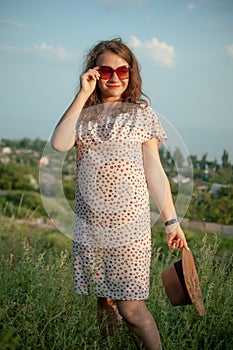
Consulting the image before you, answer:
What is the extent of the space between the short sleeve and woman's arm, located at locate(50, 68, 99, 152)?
26 centimetres

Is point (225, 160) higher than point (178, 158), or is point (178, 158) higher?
point (178, 158)

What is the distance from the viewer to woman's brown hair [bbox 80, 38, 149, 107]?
2686mm

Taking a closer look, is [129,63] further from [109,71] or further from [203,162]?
[203,162]

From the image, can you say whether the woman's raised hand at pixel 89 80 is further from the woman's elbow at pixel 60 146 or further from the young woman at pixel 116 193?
the woman's elbow at pixel 60 146

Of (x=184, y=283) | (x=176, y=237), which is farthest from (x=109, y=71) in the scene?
(x=184, y=283)

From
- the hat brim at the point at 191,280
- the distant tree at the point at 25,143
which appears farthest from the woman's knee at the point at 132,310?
the distant tree at the point at 25,143

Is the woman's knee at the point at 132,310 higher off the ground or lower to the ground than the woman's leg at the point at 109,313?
higher

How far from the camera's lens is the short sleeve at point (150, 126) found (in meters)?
2.59

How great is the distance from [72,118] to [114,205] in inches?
16.3

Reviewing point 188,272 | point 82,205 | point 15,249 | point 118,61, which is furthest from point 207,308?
point 15,249

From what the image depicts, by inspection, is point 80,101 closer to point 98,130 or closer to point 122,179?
point 98,130

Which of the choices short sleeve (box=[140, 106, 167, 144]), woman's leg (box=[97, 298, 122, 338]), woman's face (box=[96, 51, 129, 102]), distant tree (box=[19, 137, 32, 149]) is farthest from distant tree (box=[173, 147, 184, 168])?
distant tree (box=[19, 137, 32, 149])

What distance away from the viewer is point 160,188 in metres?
2.60

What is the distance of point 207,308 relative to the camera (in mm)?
2980
